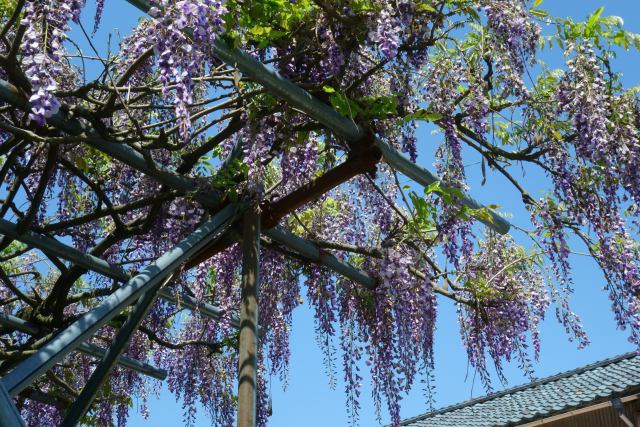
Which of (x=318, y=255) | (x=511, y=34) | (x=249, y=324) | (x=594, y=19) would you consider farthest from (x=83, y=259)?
(x=594, y=19)

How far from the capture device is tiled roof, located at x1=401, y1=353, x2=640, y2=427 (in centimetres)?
908

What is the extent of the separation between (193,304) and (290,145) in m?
1.53

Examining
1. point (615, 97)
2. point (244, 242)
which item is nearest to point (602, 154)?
point (615, 97)

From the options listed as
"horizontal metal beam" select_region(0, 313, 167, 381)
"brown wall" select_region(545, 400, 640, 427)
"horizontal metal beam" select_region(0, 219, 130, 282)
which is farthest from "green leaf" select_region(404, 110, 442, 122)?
"brown wall" select_region(545, 400, 640, 427)

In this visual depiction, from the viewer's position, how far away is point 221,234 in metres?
4.92

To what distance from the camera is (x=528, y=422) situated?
9500 mm

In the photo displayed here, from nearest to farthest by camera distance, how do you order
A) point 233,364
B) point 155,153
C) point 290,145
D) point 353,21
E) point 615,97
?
1. point 353,21
2. point 290,145
3. point 615,97
4. point 155,153
5. point 233,364

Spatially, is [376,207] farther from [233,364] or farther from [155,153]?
[233,364]

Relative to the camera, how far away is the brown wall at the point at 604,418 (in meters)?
8.57

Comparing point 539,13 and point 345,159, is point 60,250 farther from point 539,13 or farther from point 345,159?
point 539,13

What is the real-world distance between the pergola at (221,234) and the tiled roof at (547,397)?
454 cm

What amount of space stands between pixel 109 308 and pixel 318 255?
5.42ft

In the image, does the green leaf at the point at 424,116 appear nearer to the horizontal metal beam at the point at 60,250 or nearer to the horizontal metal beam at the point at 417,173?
the horizontal metal beam at the point at 417,173

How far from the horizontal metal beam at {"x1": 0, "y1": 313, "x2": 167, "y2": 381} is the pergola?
80 centimetres
